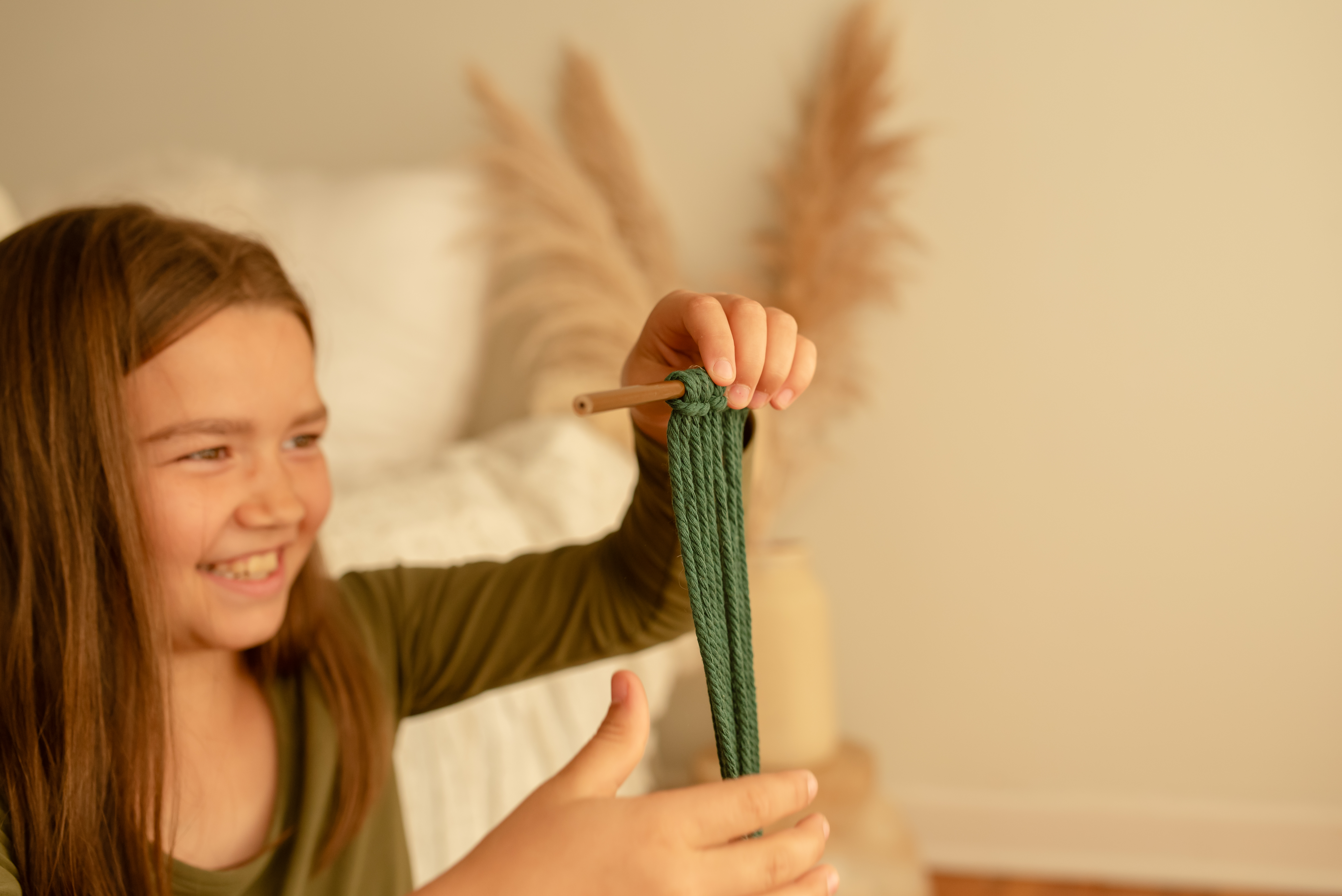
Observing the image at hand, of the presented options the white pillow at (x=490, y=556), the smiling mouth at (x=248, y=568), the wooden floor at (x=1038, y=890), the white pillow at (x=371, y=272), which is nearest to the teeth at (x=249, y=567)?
the smiling mouth at (x=248, y=568)

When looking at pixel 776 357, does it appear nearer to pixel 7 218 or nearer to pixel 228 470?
pixel 228 470

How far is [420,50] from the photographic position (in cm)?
177

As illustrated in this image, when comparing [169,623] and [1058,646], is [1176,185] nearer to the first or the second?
[1058,646]

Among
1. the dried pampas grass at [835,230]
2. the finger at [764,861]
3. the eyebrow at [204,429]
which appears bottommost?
the finger at [764,861]

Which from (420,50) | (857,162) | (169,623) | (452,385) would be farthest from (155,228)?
(420,50)

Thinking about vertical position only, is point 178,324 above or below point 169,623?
above

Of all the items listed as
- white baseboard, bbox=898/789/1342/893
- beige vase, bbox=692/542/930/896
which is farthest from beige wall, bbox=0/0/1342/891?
beige vase, bbox=692/542/930/896

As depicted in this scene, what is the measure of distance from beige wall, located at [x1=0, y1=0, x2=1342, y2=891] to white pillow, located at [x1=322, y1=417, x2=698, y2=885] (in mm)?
452

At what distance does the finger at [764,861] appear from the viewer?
434 millimetres

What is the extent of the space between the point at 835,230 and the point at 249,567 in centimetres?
103

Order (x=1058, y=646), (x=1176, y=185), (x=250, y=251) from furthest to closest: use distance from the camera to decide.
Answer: (x=1058, y=646) → (x=1176, y=185) → (x=250, y=251)

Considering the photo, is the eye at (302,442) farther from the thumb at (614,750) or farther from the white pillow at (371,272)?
the white pillow at (371,272)

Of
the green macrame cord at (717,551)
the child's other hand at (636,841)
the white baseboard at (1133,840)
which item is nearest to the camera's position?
the child's other hand at (636,841)

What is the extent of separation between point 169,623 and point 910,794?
4.12 feet
